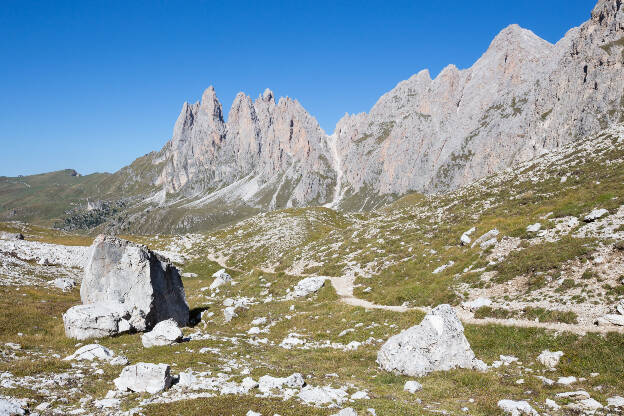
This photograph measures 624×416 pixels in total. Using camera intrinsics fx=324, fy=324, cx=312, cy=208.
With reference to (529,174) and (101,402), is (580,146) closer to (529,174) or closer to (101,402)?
(529,174)

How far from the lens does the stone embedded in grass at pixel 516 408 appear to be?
40.8 feet

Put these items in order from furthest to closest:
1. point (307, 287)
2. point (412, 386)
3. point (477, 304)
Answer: point (307, 287) → point (477, 304) → point (412, 386)

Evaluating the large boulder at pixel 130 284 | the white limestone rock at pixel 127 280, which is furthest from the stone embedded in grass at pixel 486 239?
the white limestone rock at pixel 127 280

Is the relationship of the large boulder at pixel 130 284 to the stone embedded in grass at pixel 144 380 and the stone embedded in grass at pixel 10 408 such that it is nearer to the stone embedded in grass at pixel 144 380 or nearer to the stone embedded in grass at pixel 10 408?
the stone embedded in grass at pixel 144 380

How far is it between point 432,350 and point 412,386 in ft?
10.6

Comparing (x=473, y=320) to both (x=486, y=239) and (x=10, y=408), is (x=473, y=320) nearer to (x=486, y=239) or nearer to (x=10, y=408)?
(x=486, y=239)

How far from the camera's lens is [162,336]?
2333 centimetres

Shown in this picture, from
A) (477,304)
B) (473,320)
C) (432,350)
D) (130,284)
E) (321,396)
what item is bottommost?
(321,396)

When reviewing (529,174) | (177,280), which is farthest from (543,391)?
(529,174)

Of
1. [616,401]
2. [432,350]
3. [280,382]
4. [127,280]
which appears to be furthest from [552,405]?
[127,280]

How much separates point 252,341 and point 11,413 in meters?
17.2

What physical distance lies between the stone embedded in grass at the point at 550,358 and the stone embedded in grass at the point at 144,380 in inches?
743

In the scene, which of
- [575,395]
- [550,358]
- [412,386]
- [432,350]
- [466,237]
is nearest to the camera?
[575,395]

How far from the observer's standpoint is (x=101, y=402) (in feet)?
42.8
